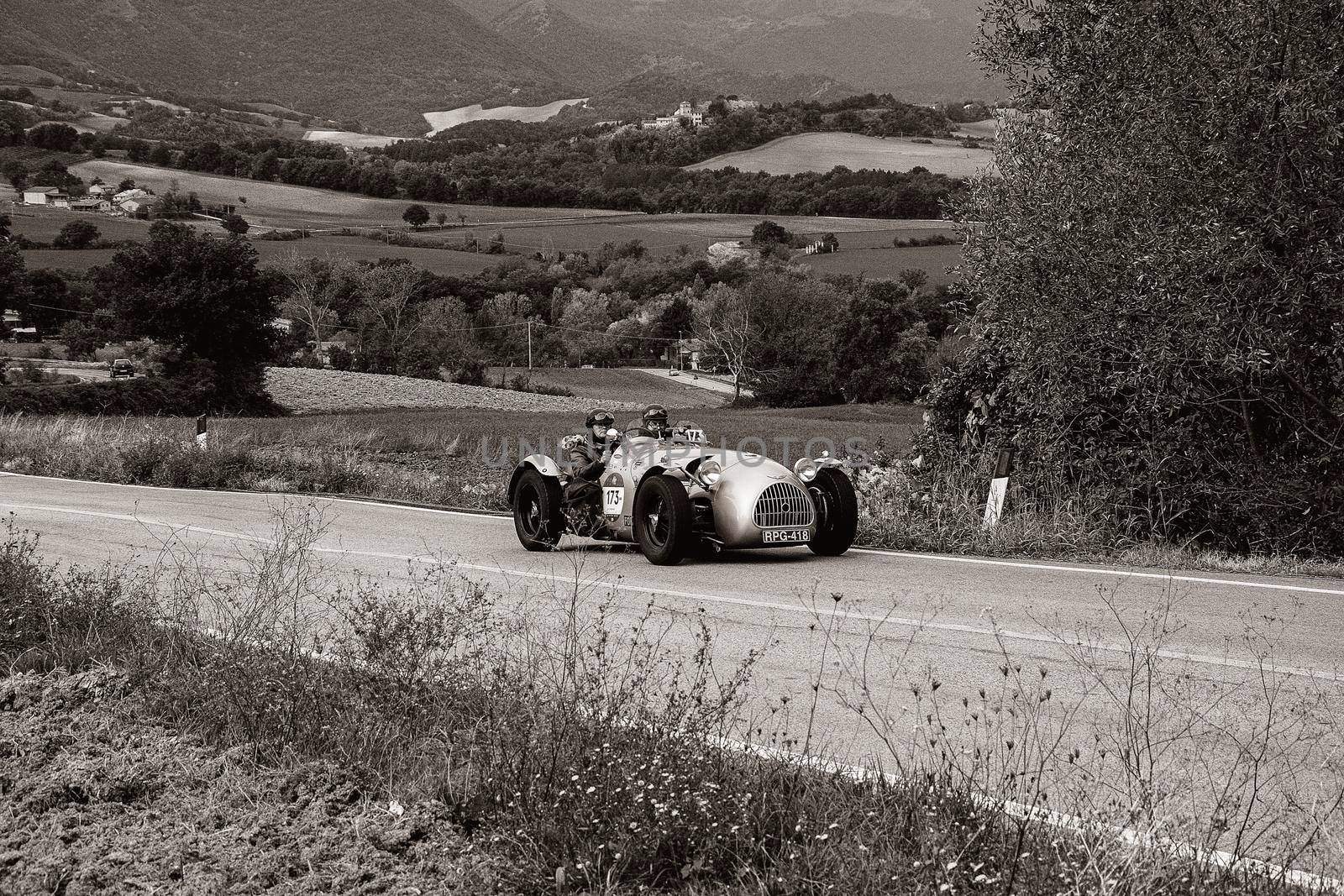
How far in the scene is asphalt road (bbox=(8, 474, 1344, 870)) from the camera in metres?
6.79

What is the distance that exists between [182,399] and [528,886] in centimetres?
6689

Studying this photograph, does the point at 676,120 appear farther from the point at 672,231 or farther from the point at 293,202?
the point at 293,202

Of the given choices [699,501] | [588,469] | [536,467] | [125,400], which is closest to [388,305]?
[125,400]

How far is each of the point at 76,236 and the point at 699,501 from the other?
394ft

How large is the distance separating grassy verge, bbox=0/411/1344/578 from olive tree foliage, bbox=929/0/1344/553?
65 cm

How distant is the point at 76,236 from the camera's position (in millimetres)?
118375

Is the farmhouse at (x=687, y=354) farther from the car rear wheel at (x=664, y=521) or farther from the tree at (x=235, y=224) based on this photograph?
the car rear wheel at (x=664, y=521)

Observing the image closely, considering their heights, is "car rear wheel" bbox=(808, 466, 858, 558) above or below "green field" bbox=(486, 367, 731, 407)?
above

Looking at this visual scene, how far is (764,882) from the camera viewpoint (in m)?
3.90

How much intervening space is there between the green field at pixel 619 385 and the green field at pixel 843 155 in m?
42.6

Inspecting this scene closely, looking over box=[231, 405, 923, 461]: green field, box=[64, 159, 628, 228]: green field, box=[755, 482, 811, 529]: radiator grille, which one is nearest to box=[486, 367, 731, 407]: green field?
box=[231, 405, 923, 461]: green field

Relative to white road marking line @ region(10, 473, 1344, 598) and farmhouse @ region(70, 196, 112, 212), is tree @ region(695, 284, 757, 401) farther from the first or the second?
white road marking line @ region(10, 473, 1344, 598)

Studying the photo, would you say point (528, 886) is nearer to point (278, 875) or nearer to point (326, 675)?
point (278, 875)

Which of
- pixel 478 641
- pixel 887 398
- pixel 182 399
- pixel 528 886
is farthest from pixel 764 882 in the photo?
pixel 887 398
